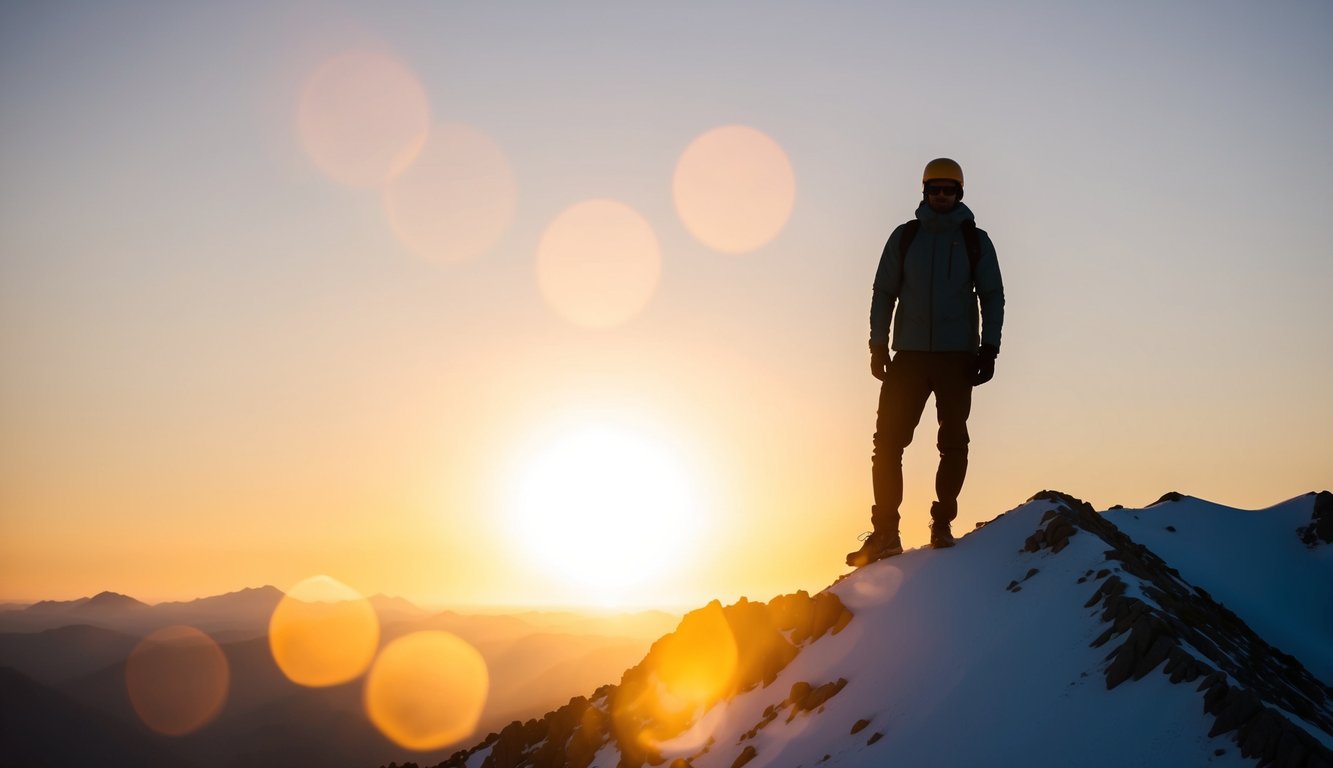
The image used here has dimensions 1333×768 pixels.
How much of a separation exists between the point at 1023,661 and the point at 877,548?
4793 millimetres

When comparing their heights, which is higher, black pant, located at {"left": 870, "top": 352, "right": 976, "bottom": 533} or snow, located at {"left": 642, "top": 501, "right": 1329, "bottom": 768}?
black pant, located at {"left": 870, "top": 352, "right": 976, "bottom": 533}

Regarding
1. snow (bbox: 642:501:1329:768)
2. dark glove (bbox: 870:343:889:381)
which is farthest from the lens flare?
dark glove (bbox: 870:343:889:381)

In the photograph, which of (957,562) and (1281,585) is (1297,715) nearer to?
(957,562)

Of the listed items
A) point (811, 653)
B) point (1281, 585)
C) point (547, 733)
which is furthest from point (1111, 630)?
point (547, 733)

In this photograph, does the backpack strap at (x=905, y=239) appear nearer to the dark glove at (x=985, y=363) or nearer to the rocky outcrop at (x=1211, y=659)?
the dark glove at (x=985, y=363)

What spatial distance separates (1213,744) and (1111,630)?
202 cm

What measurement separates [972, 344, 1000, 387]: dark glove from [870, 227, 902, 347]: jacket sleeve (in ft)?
4.52

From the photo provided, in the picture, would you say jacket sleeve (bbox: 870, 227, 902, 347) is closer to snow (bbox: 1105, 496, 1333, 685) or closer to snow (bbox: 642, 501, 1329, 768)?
snow (bbox: 642, 501, 1329, 768)

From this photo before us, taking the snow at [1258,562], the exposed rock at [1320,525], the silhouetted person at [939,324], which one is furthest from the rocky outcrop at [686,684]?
the exposed rock at [1320,525]

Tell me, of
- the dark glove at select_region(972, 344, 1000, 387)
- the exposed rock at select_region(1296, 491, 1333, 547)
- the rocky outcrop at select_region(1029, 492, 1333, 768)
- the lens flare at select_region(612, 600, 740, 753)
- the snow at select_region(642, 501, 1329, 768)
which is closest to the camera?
the rocky outcrop at select_region(1029, 492, 1333, 768)

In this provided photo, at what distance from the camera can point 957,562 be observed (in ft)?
41.5

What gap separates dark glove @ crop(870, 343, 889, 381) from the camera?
43.9 feet

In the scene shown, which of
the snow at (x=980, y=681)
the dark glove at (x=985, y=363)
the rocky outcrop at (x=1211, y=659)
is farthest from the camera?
the dark glove at (x=985, y=363)

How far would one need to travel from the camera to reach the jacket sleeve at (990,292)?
41.5 feet
